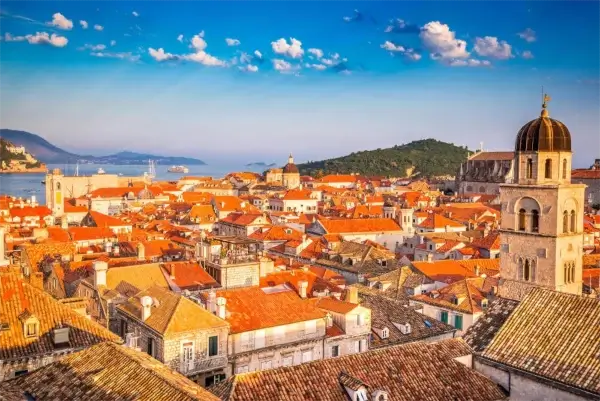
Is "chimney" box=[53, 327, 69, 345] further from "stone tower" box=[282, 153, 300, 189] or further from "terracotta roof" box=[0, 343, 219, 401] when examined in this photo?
"stone tower" box=[282, 153, 300, 189]

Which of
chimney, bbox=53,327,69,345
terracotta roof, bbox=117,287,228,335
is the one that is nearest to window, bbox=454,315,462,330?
terracotta roof, bbox=117,287,228,335

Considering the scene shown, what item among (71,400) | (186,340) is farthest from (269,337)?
(71,400)

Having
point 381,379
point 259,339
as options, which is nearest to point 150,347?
point 259,339

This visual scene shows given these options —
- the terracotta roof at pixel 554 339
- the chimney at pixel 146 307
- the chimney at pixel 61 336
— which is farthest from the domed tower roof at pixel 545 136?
the chimney at pixel 61 336

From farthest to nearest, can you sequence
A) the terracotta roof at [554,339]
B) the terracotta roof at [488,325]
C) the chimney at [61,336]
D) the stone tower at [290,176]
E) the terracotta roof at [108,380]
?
the stone tower at [290,176]
the terracotta roof at [488,325]
the chimney at [61,336]
the terracotta roof at [554,339]
the terracotta roof at [108,380]

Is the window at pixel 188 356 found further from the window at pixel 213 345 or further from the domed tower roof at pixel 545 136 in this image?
the domed tower roof at pixel 545 136

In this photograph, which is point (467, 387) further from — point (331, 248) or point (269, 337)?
point (331, 248)

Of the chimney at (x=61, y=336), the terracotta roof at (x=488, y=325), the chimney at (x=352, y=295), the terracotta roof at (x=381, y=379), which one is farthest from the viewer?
the chimney at (x=352, y=295)
